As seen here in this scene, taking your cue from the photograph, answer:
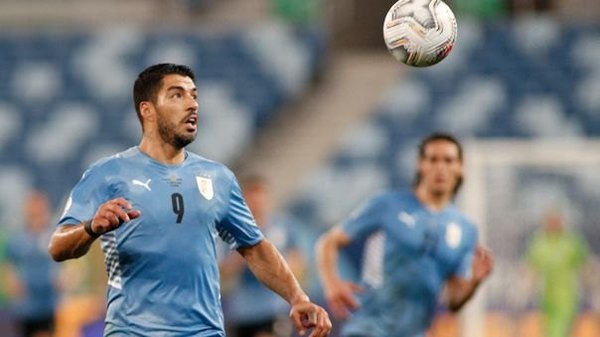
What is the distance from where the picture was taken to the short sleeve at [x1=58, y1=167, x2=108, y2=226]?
5.94 m

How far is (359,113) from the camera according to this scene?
63.2ft

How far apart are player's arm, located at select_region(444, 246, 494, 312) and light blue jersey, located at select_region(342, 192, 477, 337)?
56 millimetres

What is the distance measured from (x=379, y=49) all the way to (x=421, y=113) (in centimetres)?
187

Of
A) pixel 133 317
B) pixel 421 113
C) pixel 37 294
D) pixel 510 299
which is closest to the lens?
pixel 133 317

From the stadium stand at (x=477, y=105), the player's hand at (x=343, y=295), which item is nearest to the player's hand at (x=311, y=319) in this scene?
the player's hand at (x=343, y=295)

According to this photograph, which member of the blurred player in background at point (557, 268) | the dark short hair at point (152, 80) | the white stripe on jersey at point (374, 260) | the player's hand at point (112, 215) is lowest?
the blurred player in background at point (557, 268)

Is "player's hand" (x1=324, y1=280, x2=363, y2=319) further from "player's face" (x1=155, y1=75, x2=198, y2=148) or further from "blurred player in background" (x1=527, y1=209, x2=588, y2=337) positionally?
"blurred player in background" (x1=527, y1=209, x2=588, y2=337)

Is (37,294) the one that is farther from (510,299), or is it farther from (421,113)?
(421,113)

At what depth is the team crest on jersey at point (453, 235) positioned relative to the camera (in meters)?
8.63

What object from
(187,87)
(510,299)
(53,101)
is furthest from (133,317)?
(53,101)

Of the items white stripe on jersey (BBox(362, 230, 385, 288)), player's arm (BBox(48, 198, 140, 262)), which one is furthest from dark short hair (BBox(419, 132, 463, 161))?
player's arm (BBox(48, 198, 140, 262))

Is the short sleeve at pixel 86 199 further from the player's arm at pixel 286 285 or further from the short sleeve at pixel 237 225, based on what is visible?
the player's arm at pixel 286 285

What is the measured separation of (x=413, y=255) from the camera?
8547 millimetres

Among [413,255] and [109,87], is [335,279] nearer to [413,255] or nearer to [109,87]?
[413,255]
